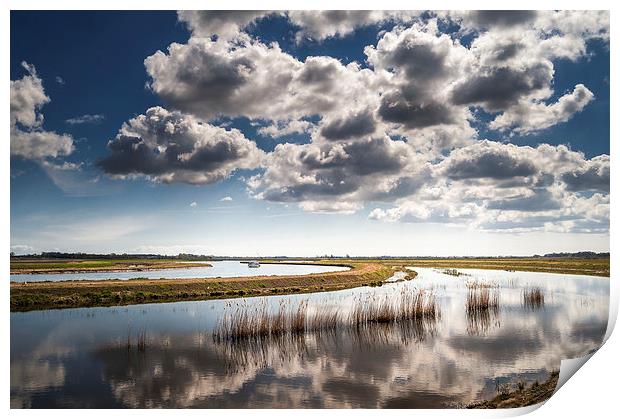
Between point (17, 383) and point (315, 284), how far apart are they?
1208 inches

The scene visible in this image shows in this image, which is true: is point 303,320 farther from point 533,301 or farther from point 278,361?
point 533,301

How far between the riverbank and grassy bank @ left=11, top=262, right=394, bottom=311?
23.8 meters

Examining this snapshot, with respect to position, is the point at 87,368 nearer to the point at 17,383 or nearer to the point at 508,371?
the point at 17,383

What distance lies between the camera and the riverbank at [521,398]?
12.8 metres

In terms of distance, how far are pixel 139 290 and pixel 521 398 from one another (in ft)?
90.3

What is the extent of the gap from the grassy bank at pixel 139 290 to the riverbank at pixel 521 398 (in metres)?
23.8

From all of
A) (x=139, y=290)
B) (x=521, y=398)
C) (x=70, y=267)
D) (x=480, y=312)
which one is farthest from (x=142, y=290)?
(x=70, y=267)

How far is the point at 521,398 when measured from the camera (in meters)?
13.2

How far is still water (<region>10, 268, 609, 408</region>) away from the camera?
534 inches

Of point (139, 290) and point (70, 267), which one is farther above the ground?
point (70, 267)

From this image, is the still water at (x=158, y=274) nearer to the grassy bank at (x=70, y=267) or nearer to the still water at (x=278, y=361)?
the grassy bank at (x=70, y=267)
